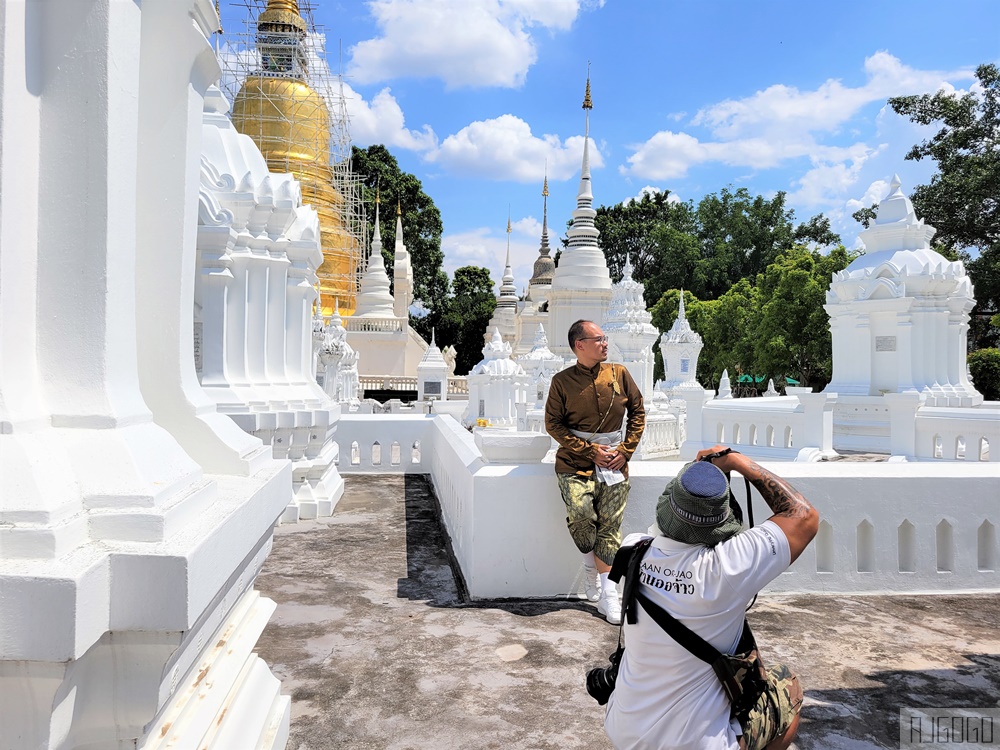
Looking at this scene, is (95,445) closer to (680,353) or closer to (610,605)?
(610,605)

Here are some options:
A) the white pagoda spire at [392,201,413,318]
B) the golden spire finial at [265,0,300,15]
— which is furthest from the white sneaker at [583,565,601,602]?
the white pagoda spire at [392,201,413,318]

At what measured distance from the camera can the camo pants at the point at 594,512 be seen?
4512 millimetres

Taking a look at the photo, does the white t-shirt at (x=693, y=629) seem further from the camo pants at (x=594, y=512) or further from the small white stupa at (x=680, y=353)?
the small white stupa at (x=680, y=353)

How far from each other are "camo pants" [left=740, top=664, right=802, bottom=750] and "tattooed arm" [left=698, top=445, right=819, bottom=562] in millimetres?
424

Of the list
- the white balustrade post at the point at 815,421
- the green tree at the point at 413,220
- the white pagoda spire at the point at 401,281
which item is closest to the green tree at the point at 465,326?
the green tree at the point at 413,220

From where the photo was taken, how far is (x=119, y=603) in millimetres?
1653

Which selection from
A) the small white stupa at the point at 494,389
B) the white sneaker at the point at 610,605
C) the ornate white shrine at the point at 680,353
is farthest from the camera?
the ornate white shrine at the point at 680,353

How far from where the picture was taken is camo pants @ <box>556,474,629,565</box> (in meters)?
4.51

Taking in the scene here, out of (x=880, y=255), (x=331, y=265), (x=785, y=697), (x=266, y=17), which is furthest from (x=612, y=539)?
(x=331, y=265)

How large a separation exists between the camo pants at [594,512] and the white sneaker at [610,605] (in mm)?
176

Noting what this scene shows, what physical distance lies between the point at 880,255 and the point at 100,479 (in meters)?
16.4

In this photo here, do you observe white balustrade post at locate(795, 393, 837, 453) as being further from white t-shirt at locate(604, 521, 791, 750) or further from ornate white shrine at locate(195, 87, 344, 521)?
white t-shirt at locate(604, 521, 791, 750)

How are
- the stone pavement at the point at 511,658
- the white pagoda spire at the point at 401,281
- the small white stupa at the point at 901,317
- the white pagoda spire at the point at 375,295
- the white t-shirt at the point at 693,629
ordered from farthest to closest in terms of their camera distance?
the white pagoda spire at the point at 401,281 < the white pagoda spire at the point at 375,295 < the small white stupa at the point at 901,317 < the stone pavement at the point at 511,658 < the white t-shirt at the point at 693,629

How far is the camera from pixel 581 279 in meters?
28.8
